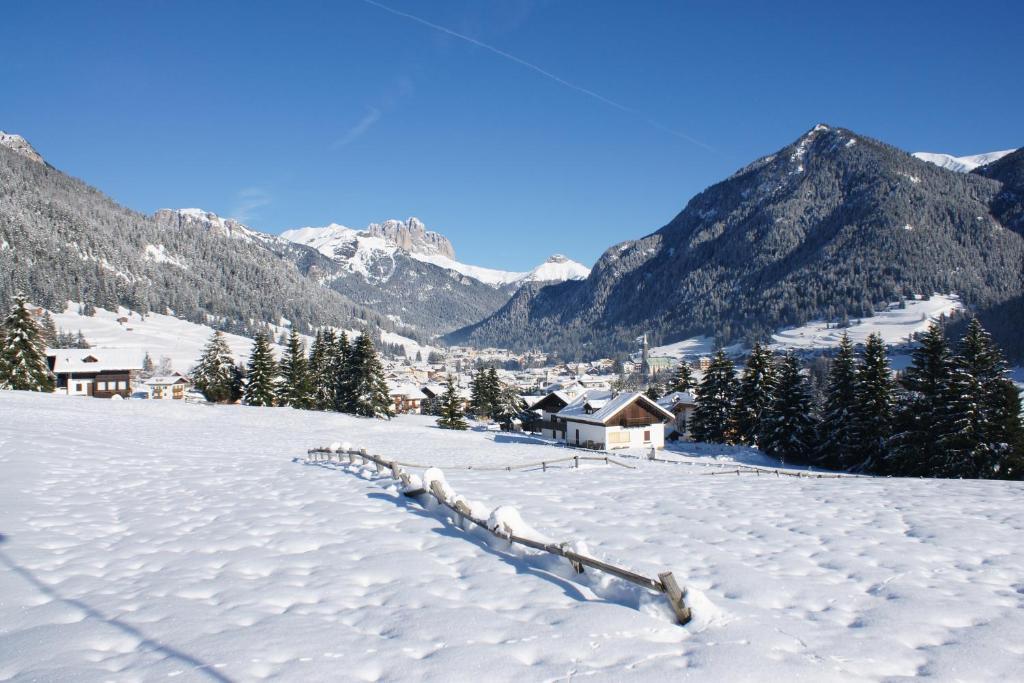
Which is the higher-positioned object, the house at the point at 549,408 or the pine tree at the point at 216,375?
the pine tree at the point at 216,375

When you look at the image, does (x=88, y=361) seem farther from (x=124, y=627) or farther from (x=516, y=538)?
(x=516, y=538)

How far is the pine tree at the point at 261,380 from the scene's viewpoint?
62062 mm

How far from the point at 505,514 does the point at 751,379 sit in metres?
51.2

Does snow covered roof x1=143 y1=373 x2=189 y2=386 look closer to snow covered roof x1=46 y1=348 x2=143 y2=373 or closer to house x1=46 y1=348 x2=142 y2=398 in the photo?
house x1=46 y1=348 x2=142 y2=398

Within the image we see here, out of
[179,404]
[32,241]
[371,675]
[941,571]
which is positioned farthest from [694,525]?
[32,241]

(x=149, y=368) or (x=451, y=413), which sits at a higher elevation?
(x=149, y=368)

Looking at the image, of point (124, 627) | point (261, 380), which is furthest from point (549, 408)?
point (124, 627)

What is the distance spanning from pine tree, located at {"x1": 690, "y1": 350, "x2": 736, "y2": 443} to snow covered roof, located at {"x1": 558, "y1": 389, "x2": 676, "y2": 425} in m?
4.68

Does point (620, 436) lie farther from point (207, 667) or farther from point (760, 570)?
point (207, 667)

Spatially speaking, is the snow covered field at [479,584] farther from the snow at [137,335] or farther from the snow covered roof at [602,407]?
the snow at [137,335]

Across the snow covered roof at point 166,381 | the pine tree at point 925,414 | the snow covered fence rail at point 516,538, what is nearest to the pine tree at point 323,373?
the snow covered fence rail at point 516,538

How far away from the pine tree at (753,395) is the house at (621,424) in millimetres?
6663

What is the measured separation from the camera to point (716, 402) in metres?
58.8

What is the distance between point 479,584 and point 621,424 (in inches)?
1869
